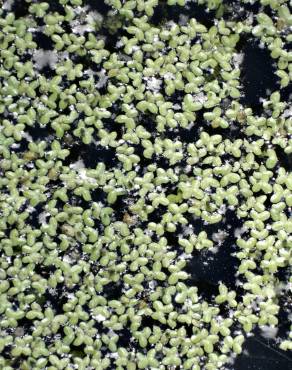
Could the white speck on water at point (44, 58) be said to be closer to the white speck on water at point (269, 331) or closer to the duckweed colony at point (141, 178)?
the duckweed colony at point (141, 178)

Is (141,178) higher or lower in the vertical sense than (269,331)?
higher

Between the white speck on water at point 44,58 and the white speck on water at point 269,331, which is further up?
the white speck on water at point 44,58

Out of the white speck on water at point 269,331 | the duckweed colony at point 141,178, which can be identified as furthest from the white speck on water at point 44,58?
the white speck on water at point 269,331

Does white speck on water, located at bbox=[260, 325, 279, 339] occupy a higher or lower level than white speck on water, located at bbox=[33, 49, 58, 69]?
lower

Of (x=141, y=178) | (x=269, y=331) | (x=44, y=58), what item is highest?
(x=44, y=58)

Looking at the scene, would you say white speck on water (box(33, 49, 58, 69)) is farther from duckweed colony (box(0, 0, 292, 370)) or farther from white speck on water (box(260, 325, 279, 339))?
white speck on water (box(260, 325, 279, 339))

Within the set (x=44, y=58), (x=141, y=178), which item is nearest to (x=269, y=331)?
(x=141, y=178)

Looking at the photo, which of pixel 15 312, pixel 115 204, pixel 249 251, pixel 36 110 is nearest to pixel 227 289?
pixel 249 251

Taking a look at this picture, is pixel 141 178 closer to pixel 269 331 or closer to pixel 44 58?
pixel 44 58

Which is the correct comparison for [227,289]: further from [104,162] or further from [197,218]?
[104,162]

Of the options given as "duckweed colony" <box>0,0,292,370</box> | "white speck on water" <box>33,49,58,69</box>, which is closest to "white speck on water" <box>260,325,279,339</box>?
"duckweed colony" <box>0,0,292,370</box>
